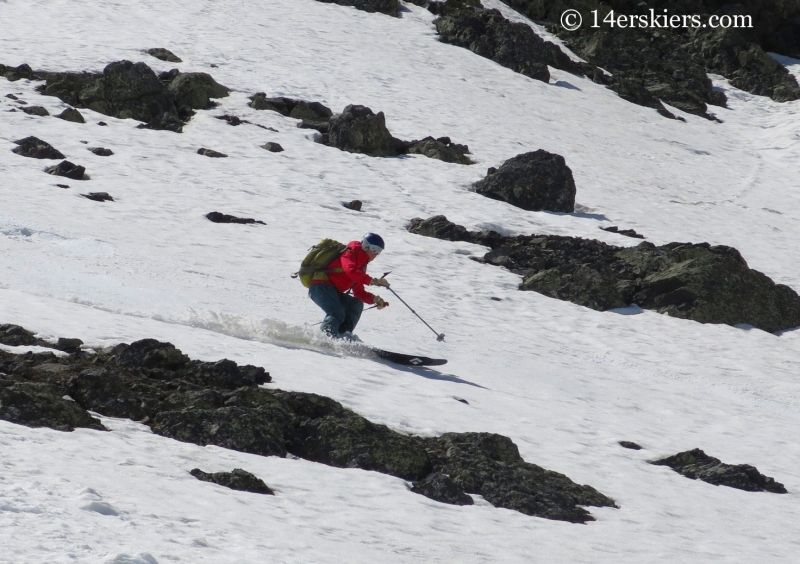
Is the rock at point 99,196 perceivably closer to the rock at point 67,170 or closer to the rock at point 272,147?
the rock at point 67,170

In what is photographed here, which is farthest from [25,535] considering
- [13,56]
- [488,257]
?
[13,56]

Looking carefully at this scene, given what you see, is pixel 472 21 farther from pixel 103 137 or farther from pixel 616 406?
pixel 616 406

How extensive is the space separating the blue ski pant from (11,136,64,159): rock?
37.2 feet

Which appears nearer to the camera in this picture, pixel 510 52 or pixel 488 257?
pixel 488 257

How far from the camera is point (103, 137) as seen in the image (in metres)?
24.3

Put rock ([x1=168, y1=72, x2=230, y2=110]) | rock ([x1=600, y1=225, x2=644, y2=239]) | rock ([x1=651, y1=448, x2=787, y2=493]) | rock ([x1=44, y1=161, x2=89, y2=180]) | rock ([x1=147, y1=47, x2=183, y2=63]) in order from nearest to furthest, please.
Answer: rock ([x1=651, y1=448, x2=787, y2=493]), rock ([x1=44, y1=161, x2=89, y2=180]), rock ([x1=600, y1=225, x2=644, y2=239]), rock ([x1=168, y1=72, x2=230, y2=110]), rock ([x1=147, y1=47, x2=183, y2=63])

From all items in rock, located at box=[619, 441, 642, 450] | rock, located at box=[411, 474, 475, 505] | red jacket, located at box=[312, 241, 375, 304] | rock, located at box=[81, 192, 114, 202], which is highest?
red jacket, located at box=[312, 241, 375, 304]

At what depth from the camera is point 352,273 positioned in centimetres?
1241

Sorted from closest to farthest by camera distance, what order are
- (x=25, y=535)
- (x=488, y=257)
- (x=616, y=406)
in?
1. (x=25, y=535)
2. (x=616, y=406)
3. (x=488, y=257)

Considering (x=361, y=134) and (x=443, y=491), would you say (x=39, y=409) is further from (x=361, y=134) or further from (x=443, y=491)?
(x=361, y=134)

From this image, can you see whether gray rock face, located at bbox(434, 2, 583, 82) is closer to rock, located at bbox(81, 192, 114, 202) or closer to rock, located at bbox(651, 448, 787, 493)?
rock, located at bbox(81, 192, 114, 202)

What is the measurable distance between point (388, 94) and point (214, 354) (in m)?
24.9

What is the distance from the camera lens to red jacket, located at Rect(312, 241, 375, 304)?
489 inches

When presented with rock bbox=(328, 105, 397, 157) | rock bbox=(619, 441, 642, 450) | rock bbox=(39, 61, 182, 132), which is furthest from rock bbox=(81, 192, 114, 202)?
rock bbox=(619, 441, 642, 450)
